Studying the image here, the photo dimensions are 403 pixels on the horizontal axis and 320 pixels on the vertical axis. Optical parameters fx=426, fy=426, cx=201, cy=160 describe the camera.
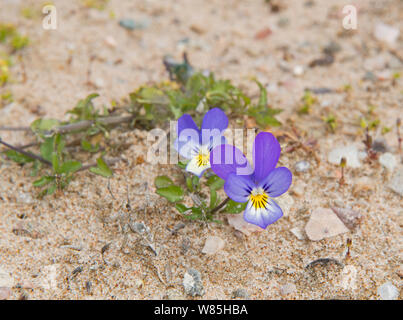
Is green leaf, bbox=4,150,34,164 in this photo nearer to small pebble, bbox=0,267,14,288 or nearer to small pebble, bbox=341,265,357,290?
small pebble, bbox=0,267,14,288

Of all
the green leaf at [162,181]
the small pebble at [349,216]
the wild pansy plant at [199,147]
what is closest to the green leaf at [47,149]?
the green leaf at [162,181]

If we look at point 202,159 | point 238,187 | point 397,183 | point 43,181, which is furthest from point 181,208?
point 397,183

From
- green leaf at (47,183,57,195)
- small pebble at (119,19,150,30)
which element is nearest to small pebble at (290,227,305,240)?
green leaf at (47,183,57,195)

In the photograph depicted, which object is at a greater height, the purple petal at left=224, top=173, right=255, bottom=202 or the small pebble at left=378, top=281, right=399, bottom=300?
the purple petal at left=224, top=173, right=255, bottom=202

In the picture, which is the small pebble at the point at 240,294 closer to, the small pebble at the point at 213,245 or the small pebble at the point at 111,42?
the small pebble at the point at 213,245

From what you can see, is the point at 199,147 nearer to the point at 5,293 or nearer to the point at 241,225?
the point at 241,225

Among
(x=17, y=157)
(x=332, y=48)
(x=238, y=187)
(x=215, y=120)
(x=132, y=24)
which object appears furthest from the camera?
(x=132, y=24)

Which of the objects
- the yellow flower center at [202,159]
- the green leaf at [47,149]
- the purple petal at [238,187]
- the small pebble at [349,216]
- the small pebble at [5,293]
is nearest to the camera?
the purple petal at [238,187]
